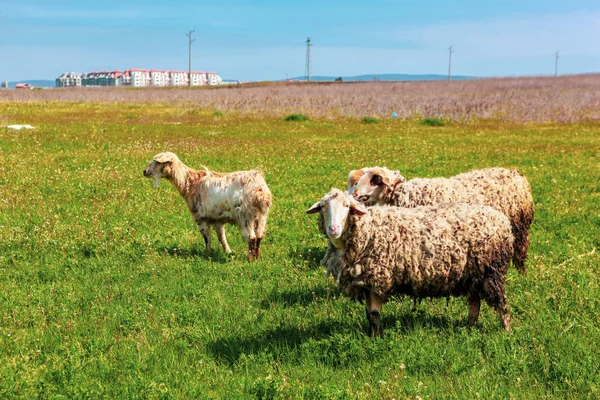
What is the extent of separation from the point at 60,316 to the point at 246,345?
8.45ft

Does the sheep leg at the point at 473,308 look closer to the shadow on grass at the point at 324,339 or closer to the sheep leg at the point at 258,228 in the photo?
the shadow on grass at the point at 324,339

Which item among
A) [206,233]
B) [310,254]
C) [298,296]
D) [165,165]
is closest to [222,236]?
[206,233]

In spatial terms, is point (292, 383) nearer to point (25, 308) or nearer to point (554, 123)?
point (25, 308)

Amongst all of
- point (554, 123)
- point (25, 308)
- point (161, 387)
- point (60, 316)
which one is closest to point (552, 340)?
point (161, 387)

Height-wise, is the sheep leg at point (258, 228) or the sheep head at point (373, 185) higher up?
the sheep head at point (373, 185)

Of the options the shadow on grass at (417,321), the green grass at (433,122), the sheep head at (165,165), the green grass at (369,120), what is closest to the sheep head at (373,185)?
the shadow on grass at (417,321)

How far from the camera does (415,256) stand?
22.0 ft

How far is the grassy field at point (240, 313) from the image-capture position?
18.7 ft

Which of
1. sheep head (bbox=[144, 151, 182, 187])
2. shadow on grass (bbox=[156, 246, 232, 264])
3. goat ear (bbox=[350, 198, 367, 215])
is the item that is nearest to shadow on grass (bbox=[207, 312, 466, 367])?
goat ear (bbox=[350, 198, 367, 215])

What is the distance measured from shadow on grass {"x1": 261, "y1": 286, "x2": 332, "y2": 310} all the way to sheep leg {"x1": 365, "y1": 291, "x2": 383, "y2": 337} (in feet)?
4.12

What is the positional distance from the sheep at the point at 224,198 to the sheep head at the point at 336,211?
3.45m

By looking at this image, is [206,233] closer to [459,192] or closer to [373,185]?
[373,185]

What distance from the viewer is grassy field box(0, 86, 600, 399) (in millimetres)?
5695

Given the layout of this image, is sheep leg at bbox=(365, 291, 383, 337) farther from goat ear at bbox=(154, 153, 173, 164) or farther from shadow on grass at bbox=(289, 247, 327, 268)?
goat ear at bbox=(154, 153, 173, 164)
